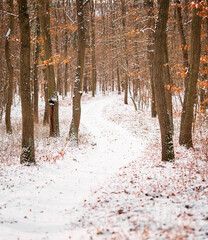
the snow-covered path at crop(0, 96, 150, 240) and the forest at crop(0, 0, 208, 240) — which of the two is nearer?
the forest at crop(0, 0, 208, 240)

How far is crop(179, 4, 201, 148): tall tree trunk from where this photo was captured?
26.5ft

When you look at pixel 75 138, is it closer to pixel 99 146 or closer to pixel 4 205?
pixel 99 146

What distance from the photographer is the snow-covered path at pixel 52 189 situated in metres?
4.36

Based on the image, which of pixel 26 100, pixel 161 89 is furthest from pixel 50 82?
pixel 161 89

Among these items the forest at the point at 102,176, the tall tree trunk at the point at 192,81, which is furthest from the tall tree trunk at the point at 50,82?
the tall tree trunk at the point at 192,81

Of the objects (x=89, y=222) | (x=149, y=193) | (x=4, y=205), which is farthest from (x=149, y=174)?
(x=4, y=205)

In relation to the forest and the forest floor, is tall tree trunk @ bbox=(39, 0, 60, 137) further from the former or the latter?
the forest floor

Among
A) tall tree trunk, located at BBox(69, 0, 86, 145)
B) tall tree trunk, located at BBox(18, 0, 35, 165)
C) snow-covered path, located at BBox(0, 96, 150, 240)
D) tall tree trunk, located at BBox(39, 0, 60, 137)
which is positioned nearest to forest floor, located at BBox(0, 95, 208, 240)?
snow-covered path, located at BBox(0, 96, 150, 240)

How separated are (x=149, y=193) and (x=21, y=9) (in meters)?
7.81

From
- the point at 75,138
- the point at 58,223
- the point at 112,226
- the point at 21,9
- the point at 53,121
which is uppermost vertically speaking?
the point at 21,9

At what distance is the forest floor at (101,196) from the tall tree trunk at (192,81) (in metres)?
0.75

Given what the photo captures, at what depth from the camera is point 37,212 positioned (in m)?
5.03

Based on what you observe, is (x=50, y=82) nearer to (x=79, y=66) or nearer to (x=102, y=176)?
(x=79, y=66)

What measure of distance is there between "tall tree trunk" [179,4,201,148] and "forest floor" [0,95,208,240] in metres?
0.75
